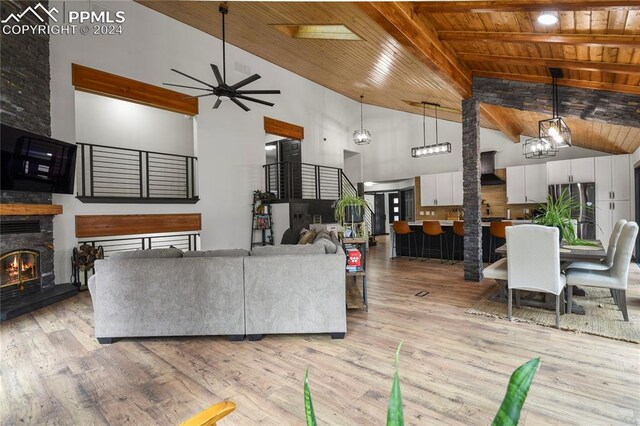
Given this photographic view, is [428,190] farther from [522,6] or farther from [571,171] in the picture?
[522,6]

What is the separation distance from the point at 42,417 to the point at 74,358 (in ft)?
2.95

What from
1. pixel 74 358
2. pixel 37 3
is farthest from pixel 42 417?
pixel 37 3

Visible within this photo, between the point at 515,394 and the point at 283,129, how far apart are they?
880cm

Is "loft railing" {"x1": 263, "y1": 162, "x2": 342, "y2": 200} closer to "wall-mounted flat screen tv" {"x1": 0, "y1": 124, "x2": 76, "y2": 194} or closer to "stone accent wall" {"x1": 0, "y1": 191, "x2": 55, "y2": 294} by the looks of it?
"wall-mounted flat screen tv" {"x1": 0, "y1": 124, "x2": 76, "y2": 194}

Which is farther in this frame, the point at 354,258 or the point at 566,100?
the point at 566,100

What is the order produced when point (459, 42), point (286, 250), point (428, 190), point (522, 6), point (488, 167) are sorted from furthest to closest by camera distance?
1. point (428, 190)
2. point (488, 167)
3. point (459, 42)
4. point (286, 250)
5. point (522, 6)

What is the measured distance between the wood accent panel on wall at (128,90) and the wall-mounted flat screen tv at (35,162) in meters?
1.25

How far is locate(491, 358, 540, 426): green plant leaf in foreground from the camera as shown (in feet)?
2.33

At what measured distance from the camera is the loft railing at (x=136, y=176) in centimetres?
620

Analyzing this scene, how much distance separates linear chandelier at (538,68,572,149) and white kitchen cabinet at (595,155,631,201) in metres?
3.41

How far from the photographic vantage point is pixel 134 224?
5953mm

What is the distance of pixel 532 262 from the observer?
331cm

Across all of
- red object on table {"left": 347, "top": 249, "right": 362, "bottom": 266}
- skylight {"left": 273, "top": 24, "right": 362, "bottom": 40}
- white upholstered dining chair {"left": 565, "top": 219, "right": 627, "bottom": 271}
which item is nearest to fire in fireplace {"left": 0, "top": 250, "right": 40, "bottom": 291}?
red object on table {"left": 347, "top": 249, "right": 362, "bottom": 266}

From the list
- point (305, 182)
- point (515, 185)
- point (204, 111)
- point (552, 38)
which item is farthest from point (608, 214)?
point (204, 111)
